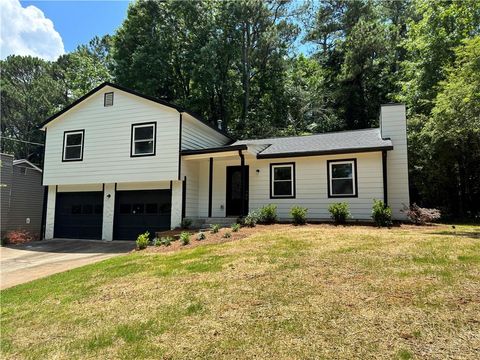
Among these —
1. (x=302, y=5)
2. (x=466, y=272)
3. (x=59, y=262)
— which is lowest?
(x=59, y=262)

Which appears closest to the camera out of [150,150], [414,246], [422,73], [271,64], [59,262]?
[414,246]

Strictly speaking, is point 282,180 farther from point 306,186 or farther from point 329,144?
point 329,144

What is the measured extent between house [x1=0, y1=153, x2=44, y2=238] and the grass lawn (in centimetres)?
1523

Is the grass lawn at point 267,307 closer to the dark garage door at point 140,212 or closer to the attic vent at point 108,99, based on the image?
the dark garage door at point 140,212

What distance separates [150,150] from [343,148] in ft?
25.6

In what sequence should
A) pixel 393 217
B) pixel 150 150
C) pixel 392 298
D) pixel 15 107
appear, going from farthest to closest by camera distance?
pixel 15 107 → pixel 150 150 → pixel 393 217 → pixel 392 298

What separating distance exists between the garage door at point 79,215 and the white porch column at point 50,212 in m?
0.16

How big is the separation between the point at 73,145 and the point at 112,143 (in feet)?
7.44

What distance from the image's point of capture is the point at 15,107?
36.5 metres

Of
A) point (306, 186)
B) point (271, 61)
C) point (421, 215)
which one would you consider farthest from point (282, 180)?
point (271, 61)

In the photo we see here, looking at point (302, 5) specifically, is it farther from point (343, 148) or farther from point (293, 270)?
point (293, 270)

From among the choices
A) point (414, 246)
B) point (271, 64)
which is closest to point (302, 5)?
point (271, 64)

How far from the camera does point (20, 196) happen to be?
68.8 ft

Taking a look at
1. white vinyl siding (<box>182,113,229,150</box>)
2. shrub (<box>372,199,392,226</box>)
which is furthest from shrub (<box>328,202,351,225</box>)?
white vinyl siding (<box>182,113,229,150</box>)
